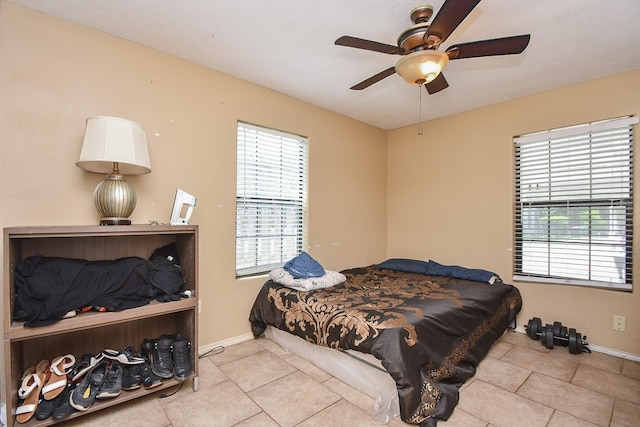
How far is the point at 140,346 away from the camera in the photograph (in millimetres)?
2184

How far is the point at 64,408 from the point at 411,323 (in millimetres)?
1910

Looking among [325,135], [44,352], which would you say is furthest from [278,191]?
[44,352]

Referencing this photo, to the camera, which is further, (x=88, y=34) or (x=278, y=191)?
(x=278, y=191)

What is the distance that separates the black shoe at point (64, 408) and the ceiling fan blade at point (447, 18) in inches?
105

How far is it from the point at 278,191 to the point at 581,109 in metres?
3.00

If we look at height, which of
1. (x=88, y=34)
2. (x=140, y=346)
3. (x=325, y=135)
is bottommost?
(x=140, y=346)

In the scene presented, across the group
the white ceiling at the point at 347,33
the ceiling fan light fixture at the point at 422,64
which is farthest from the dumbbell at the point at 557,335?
the ceiling fan light fixture at the point at 422,64

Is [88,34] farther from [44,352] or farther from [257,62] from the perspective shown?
[44,352]

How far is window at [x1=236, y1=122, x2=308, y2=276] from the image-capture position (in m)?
2.83

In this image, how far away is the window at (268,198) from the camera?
2.83 m

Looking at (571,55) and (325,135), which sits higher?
(571,55)

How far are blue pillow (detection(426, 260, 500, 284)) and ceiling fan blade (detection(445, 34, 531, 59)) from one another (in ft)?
7.12

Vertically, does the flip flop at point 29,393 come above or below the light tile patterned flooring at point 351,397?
above

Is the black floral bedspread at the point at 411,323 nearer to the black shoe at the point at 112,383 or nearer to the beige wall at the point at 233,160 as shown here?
the beige wall at the point at 233,160
